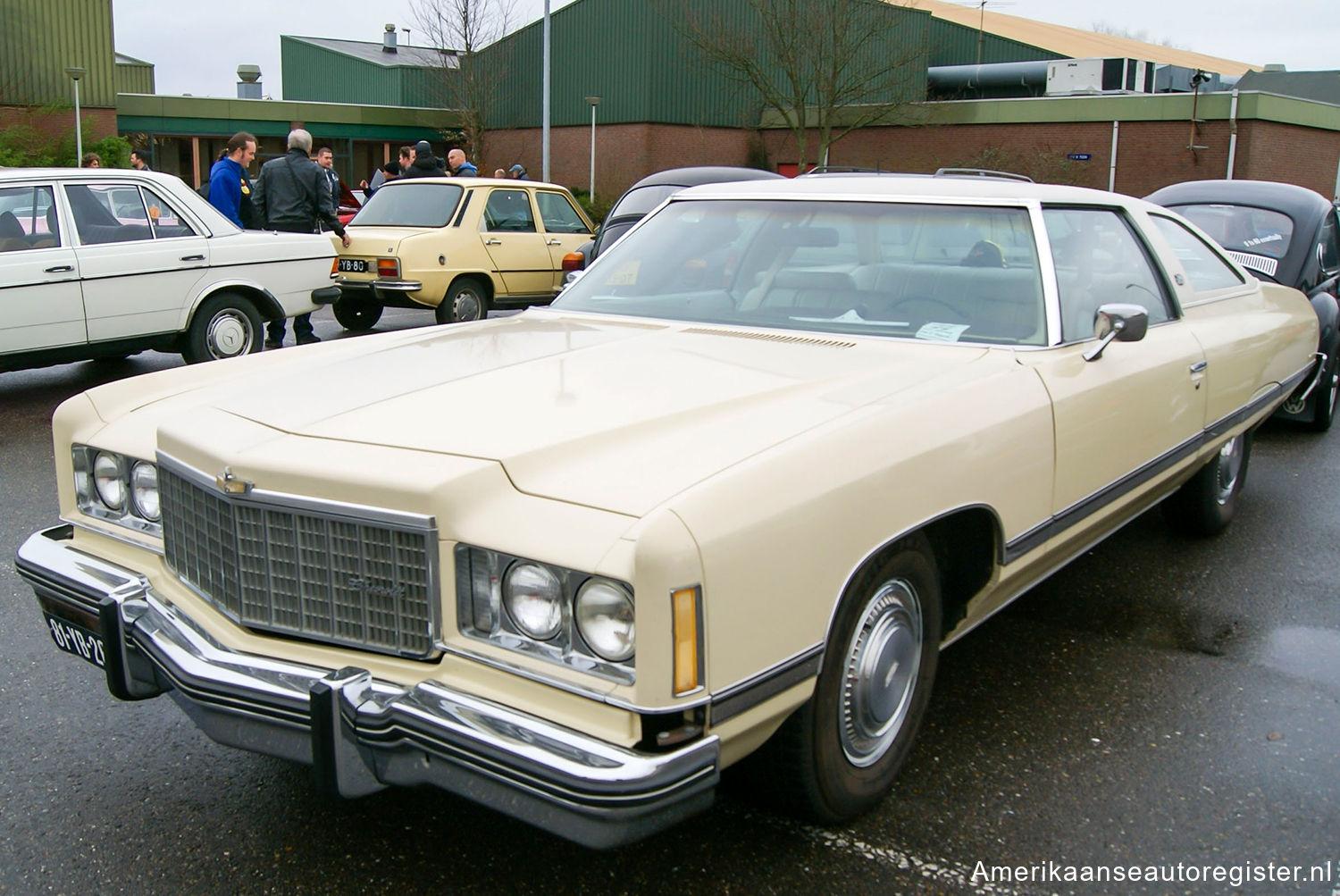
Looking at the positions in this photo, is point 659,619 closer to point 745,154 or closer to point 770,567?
point 770,567

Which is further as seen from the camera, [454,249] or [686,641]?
[454,249]

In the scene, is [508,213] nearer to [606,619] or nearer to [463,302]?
[463,302]

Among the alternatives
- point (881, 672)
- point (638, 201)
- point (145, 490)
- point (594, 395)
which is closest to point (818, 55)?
point (638, 201)

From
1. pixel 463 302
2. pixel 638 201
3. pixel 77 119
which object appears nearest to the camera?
pixel 638 201

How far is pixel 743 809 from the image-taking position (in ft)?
9.77

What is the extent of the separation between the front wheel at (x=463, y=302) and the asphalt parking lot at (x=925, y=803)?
7.50 metres

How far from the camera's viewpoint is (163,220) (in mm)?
8969

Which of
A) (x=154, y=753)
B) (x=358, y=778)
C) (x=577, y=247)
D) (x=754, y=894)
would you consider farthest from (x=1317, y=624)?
(x=577, y=247)

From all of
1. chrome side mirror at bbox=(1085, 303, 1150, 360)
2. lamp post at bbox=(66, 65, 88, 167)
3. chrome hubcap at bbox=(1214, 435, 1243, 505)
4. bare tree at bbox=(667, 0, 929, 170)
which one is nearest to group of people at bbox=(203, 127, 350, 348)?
chrome hubcap at bbox=(1214, 435, 1243, 505)

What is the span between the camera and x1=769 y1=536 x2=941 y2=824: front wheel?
2.62 m

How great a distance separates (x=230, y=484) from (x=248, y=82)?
46330mm

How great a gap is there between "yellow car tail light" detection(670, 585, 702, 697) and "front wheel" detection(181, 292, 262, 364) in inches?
298

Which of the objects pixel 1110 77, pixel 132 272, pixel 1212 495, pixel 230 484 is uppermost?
pixel 1110 77

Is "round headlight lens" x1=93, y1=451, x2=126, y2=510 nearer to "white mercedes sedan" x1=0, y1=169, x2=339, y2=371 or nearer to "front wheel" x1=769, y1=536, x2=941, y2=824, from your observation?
"front wheel" x1=769, y1=536, x2=941, y2=824
